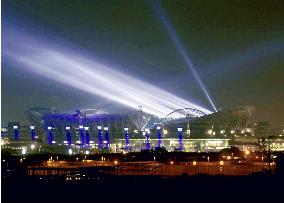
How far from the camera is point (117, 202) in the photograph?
702 inches

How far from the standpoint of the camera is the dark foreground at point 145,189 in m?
18.2

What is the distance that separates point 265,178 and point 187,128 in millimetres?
108136

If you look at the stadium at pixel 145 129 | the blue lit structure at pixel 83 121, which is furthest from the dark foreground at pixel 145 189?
the blue lit structure at pixel 83 121

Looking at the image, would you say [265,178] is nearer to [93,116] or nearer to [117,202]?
[117,202]

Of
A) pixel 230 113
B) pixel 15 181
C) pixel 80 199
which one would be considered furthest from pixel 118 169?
pixel 230 113

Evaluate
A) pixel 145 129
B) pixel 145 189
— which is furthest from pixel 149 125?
pixel 145 189

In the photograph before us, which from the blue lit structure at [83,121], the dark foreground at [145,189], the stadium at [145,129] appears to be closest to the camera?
the dark foreground at [145,189]

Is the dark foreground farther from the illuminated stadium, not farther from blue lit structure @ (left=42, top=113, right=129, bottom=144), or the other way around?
blue lit structure @ (left=42, top=113, right=129, bottom=144)

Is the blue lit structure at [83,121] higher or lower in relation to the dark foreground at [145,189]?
higher

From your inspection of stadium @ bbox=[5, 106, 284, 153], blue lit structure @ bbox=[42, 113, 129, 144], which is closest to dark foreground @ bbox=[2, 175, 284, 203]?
stadium @ bbox=[5, 106, 284, 153]

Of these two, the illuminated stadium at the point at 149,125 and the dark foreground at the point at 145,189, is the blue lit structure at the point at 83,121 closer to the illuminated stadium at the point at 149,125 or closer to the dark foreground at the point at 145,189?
the illuminated stadium at the point at 149,125

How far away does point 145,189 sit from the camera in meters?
20.2

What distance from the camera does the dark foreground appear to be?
18.2m

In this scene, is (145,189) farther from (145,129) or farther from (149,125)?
(149,125)
